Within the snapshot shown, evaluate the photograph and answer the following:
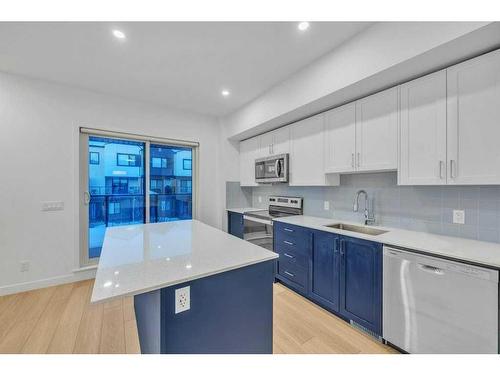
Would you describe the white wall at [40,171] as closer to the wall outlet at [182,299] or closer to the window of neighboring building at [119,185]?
the window of neighboring building at [119,185]

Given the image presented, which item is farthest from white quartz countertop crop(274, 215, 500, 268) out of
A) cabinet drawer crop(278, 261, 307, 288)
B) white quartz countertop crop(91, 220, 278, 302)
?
white quartz countertop crop(91, 220, 278, 302)

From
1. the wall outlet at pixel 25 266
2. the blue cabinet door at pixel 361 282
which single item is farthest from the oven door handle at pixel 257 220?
the wall outlet at pixel 25 266

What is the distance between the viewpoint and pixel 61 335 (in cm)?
199

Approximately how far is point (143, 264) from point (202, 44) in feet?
6.56

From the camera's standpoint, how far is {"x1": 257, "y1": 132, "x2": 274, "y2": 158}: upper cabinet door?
3.59 m

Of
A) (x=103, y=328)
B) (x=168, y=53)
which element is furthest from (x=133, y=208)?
(x=168, y=53)

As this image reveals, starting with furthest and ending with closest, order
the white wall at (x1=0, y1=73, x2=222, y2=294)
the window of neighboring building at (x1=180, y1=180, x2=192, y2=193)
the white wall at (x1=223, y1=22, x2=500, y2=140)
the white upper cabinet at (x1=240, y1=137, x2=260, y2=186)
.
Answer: the window of neighboring building at (x1=180, y1=180, x2=192, y2=193), the white upper cabinet at (x1=240, y1=137, x2=260, y2=186), the white wall at (x1=0, y1=73, x2=222, y2=294), the white wall at (x1=223, y1=22, x2=500, y2=140)

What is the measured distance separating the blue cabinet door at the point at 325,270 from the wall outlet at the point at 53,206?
10.9 feet

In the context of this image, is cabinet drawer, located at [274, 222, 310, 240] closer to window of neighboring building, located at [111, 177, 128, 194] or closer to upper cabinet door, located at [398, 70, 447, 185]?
upper cabinet door, located at [398, 70, 447, 185]

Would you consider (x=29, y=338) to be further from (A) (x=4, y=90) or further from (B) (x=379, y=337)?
(B) (x=379, y=337)

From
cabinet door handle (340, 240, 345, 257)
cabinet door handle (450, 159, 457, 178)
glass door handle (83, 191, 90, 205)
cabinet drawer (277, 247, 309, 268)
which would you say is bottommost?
cabinet drawer (277, 247, 309, 268)

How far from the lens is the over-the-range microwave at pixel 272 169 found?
323 centimetres

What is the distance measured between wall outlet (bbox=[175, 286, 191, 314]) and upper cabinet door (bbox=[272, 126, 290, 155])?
2.52 meters
